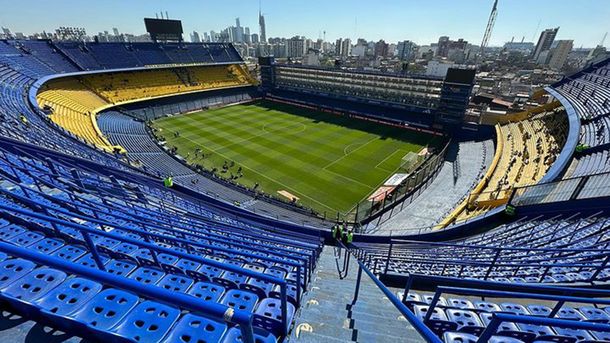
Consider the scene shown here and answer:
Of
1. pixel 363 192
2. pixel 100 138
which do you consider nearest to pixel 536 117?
pixel 363 192

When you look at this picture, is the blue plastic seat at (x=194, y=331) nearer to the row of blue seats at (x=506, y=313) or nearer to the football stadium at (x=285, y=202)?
the football stadium at (x=285, y=202)

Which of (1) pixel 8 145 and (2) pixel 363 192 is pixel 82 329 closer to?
(1) pixel 8 145

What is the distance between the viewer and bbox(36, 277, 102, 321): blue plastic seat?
2.83m

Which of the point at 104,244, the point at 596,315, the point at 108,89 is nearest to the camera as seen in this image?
the point at 596,315

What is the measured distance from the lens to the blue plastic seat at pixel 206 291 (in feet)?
13.6

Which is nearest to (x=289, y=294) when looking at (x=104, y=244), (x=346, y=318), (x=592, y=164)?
(x=346, y=318)

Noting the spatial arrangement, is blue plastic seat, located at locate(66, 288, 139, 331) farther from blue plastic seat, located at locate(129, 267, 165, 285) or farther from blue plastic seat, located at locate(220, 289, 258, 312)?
blue plastic seat, located at locate(220, 289, 258, 312)

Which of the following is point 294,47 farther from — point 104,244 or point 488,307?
point 488,307

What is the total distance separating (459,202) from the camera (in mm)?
23906

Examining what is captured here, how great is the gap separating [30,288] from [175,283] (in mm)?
1736

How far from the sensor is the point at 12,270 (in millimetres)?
3443

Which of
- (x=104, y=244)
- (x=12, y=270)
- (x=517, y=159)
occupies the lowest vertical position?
(x=517, y=159)

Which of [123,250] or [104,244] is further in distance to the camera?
[104,244]

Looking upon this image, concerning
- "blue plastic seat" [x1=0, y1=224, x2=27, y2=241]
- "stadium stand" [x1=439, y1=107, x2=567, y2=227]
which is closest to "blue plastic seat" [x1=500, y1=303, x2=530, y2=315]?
"blue plastic seat" [x1=0, y1=224, x2=27, y2=241]
